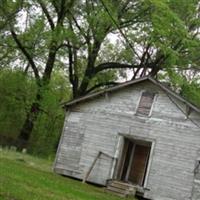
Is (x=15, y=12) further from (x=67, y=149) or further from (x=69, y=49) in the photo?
(x=67, y=149)

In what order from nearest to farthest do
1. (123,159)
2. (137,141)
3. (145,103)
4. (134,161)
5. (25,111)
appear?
(145,103), (137,141), (123,159), (134,161), (25,111)

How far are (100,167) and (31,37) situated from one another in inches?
528

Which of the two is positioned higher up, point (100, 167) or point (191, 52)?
point (191, 52)

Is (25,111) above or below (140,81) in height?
below

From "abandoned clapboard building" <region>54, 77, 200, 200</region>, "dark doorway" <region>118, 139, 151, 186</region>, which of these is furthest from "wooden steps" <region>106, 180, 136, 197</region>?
"dark doorway" <region>118, 139, 151, 186</region>

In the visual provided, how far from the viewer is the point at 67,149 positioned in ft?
85.6

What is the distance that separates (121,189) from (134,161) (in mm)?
3269

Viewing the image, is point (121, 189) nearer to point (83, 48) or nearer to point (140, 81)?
point (140, 81)

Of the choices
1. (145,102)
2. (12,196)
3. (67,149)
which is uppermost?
(145,102)

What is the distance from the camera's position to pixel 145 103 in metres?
24.2

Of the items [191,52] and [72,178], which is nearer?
[72,178]

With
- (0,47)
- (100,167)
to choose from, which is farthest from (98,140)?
(0,47)

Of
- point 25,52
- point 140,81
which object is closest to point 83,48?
point 25,52

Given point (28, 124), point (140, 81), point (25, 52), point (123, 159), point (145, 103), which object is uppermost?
point (25, 52)
